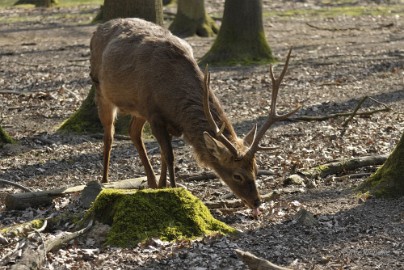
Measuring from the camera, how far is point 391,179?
8.94m

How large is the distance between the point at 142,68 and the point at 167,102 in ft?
2.10

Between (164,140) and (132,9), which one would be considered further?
(132,9)

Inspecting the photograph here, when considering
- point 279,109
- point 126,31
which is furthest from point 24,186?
point 279,109

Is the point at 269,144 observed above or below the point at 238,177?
below

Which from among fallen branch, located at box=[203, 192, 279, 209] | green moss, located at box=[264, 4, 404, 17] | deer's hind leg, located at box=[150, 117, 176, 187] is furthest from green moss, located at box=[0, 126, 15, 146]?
green moss, located at box=[264, 4, 404, 17]

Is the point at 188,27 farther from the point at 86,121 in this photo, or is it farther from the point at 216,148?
the point at 216,148

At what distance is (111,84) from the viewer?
34.0ft

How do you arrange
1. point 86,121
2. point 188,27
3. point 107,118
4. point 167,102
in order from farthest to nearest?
point 188,27
point 86,121
point 107,118
point 167,102

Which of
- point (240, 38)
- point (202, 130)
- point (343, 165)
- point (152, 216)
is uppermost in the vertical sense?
point (202, 130)

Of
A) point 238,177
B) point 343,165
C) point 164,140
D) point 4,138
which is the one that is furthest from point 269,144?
point 4,138

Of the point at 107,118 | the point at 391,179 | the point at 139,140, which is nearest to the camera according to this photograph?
the point at 391,179

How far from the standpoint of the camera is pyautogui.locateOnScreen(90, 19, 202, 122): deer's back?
9.47m

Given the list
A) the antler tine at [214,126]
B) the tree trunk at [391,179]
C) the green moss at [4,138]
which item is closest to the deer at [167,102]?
the antler tine at [214,126]

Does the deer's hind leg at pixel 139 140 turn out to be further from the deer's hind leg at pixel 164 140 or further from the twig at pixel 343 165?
the twig at pixel 343 165
